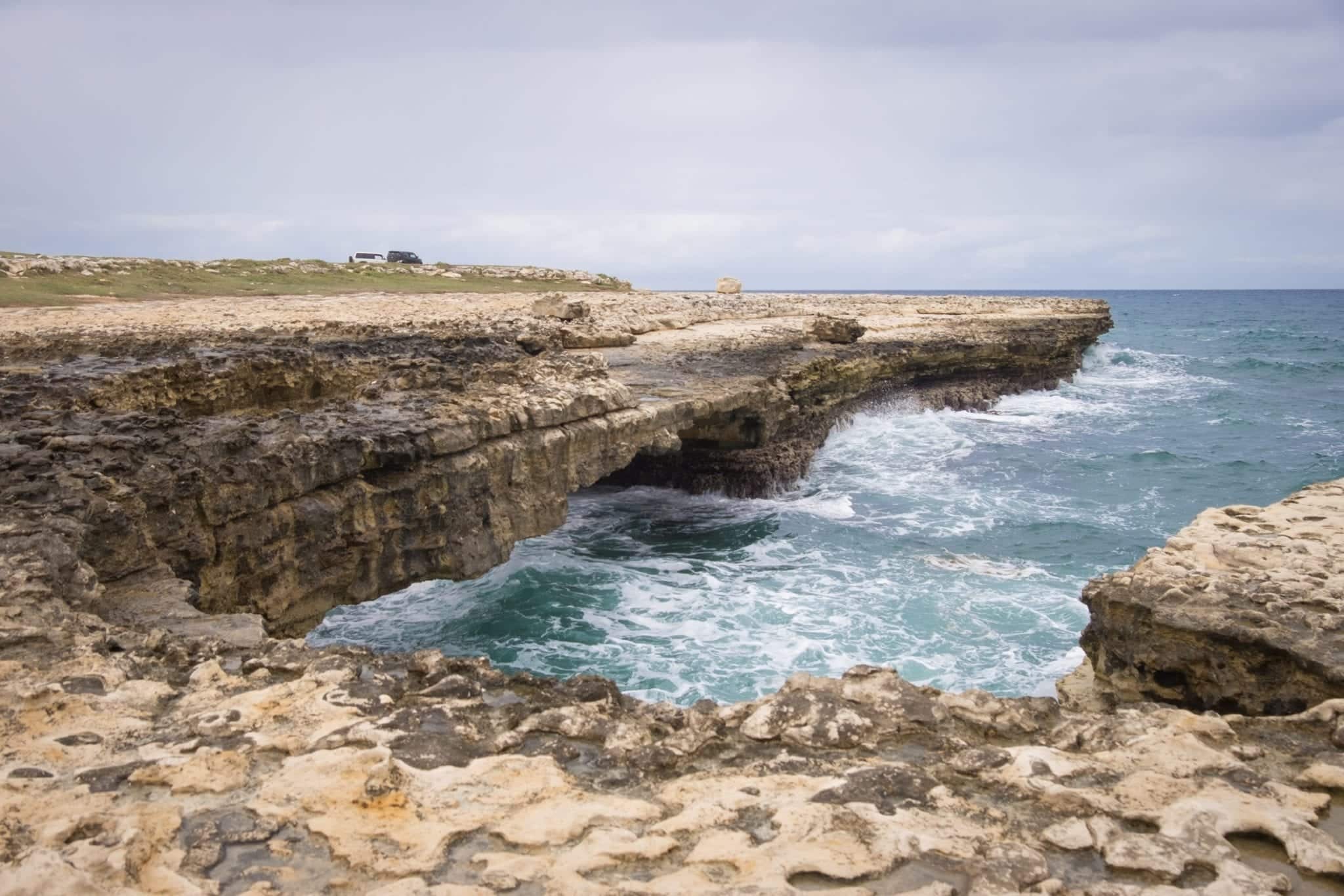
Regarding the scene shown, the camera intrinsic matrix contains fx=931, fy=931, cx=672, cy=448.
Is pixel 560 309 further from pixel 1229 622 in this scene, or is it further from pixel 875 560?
pixel 1229 622

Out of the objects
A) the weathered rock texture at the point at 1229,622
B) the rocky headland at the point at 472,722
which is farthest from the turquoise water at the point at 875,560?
the weathered rock texture at the point at 1229,622

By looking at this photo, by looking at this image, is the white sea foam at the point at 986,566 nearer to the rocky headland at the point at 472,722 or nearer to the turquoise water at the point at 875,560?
the turquoise water at the point at 875,560

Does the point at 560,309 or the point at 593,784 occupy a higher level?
the point at 560,309

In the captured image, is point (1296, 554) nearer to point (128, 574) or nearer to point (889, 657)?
point (889, 657)

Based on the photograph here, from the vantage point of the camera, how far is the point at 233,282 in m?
25.4

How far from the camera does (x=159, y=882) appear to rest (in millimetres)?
3322

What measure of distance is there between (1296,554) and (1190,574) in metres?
0.89

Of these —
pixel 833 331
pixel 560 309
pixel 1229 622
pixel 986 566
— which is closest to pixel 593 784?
pixel 1229 622

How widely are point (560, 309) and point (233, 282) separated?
37.9 feet

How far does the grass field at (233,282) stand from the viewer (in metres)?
19.9

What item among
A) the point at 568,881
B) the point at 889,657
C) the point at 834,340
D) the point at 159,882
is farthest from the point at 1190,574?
the point at 834,340

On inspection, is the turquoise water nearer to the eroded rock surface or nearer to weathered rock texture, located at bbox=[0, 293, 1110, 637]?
weathered rock texture, located at bbox=[0, 293, 1110, 637]

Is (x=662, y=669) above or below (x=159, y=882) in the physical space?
below

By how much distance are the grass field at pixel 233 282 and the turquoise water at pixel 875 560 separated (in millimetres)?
11784
